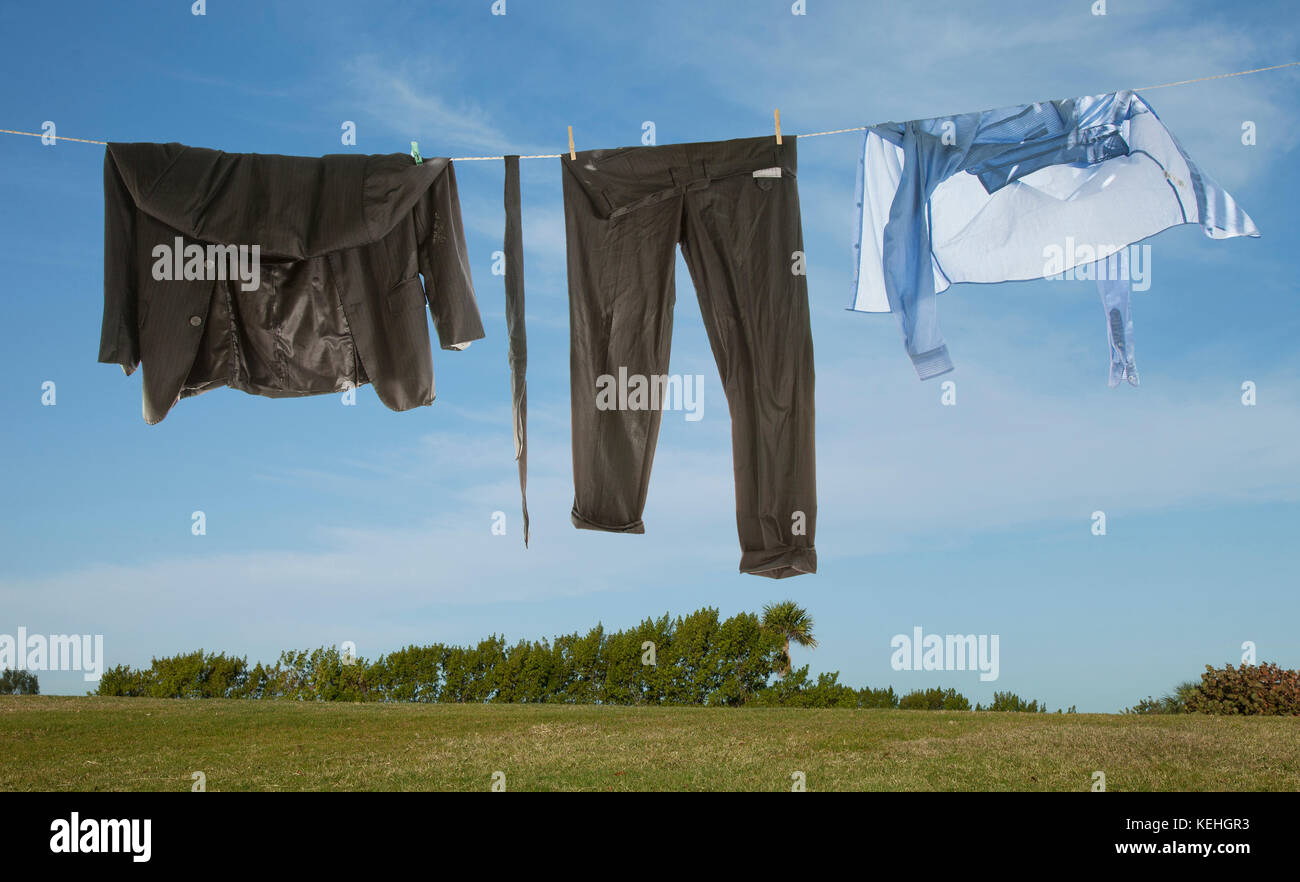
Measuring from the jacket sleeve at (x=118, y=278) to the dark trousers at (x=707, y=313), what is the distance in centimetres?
272

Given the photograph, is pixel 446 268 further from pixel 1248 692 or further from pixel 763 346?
pixel 1248 692

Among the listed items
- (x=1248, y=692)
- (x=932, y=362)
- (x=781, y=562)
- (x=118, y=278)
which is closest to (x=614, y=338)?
(x=781, y=562)

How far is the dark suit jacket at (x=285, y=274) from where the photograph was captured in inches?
236

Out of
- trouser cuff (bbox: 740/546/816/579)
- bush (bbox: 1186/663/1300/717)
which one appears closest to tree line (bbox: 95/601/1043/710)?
bush (bbox: 1186/663/1300/717)

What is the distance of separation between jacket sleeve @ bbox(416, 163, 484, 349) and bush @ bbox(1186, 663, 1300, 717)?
18.1 meters

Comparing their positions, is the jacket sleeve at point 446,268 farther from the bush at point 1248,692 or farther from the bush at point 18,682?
the bush at point 18,682

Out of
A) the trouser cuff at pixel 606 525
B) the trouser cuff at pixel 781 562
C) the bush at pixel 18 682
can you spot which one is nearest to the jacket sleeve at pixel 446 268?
the trouser cuff at pixel 606 525

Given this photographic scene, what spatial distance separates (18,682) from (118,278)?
2469 cm

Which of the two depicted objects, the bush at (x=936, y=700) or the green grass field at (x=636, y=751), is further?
the bush at (x=936, y=700)

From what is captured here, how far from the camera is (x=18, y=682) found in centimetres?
2539

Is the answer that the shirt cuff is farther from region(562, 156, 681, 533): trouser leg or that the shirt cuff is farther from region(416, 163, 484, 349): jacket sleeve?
region(416, 163, 484, 349): jacket sleeve

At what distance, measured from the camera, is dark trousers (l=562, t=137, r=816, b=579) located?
583 cm

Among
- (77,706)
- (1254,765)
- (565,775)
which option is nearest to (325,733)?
(565,775)
